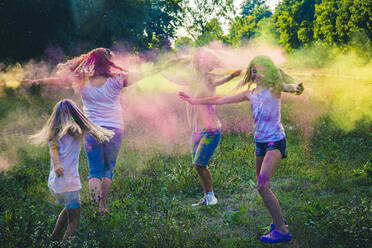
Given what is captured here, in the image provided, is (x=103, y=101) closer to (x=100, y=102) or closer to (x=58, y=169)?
(x=100, y=102)

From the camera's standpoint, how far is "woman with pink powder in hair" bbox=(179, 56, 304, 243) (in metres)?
3.59

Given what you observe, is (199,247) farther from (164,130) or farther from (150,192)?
(164,130)

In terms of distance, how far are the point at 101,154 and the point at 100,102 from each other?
70cm

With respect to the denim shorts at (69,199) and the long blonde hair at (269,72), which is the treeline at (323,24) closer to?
the long blonde hair at (269,72)

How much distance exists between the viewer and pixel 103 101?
13.7 ft

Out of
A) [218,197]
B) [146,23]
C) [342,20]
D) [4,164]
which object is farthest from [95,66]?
[146,23]

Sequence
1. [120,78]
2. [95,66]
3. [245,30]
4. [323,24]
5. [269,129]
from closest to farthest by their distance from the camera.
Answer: [269,129] → [95,66] → [120,78] → [323,24] → [245,30]

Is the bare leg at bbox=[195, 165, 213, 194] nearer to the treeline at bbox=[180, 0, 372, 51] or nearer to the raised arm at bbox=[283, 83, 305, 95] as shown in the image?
the raised arm at bbox=[283, 83, 305, 95]

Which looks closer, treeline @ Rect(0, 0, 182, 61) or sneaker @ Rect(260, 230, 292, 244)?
sneaker @ Rect(260, 230, 292, 244)

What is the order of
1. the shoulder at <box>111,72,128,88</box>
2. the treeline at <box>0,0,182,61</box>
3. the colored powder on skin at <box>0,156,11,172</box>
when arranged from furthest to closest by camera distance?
the treeline at <box>0,0,182,61</box> → the colored powder on skin at <box>0,156,11,172</box> → the shoulder at <box>111,72,128,88</box>

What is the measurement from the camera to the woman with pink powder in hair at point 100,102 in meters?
4.16

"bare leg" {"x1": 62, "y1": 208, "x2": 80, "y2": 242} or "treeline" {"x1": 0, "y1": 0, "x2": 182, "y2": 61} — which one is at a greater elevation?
"treeline" {"x1": 0, "y1": 0, "x2": 182, "y2": 61}

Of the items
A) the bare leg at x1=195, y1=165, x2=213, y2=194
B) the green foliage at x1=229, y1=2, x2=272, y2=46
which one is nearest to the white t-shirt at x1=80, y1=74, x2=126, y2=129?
the bare leg at x1=195, y1=165, x2=213, y2=194

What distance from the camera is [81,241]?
382 centimetres
